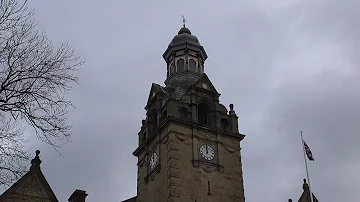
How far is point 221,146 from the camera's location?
45.6 metres

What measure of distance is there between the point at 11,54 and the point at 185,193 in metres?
25.4

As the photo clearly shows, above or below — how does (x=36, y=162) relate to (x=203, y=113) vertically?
below

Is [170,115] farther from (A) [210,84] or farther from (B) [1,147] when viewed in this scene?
(B) [1,147]

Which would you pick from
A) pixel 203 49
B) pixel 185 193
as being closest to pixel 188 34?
pixel 203 49

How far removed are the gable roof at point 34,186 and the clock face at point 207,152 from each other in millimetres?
13501

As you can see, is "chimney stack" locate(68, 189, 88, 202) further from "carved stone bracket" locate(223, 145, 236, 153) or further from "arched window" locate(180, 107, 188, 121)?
"carved stone bracket" locate(223, 145, 236, 153)

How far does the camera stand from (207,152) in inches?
1753

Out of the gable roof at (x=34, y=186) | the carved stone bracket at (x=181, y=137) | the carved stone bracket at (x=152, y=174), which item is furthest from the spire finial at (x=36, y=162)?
the carved stone bracket at (x=181, y=137)

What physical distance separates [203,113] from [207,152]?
15.4 feet

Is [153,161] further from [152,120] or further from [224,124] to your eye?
[224,124]

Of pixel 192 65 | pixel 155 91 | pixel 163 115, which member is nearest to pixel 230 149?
pixel 163 115

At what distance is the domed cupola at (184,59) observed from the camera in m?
51.2

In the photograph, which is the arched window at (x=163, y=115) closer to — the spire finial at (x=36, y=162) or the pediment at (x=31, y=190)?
the spire finial at (x=36, y=162)

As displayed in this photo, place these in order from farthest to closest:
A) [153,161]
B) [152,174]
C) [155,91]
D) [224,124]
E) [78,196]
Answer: [155,91]
[224,124]
[153,161]
[152,174]
[78,196]
